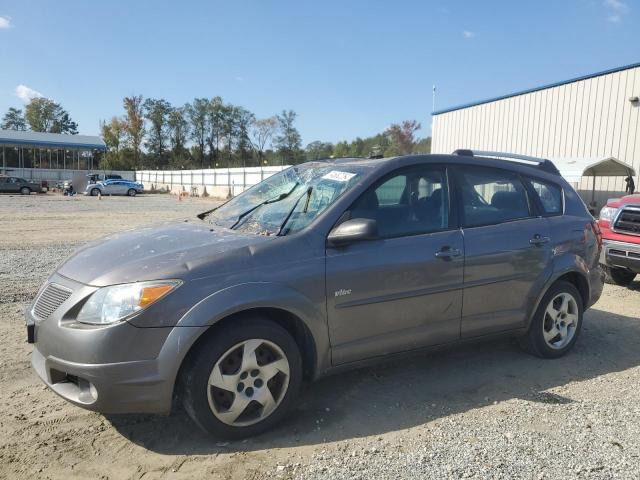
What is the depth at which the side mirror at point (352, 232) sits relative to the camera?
11.1 feet

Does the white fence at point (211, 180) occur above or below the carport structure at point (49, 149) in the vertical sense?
below

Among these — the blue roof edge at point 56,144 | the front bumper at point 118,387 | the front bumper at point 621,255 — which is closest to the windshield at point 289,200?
the front bumper at point 118,387

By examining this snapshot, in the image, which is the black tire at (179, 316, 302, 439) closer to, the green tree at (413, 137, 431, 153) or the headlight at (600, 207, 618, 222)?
the headlight at (600, 207, 618, 222)

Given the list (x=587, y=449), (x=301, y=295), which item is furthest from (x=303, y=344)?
(x=587, y=449)

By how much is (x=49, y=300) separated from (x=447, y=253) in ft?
9.09

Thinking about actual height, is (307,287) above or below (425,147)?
below

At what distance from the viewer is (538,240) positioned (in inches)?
176

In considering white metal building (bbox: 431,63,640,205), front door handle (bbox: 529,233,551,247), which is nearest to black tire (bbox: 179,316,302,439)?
front door handle (bbox: 529,233,551,247)

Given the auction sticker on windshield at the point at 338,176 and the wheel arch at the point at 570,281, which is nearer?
the auction sticker on windshield at the point at 338,176

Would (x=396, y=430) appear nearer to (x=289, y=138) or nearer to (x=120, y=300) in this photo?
(x=120, y=300)

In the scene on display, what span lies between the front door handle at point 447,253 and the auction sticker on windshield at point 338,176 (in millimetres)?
871

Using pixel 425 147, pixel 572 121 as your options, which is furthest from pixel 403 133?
pixel 572 121

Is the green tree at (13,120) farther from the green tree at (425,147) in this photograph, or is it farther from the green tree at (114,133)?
the green tree at (425,147)

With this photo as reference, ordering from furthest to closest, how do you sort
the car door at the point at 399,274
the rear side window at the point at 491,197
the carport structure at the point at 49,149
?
1. the carport structure at the point at 49,149
2. the rear side window at the point at 491,197
3. the car door at the point at 399,274
